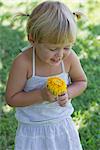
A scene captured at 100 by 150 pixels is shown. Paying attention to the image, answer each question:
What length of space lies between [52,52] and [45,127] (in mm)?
461

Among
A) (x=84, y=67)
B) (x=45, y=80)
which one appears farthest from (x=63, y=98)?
(x=84, y=67)

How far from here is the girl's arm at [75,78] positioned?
2212 mm

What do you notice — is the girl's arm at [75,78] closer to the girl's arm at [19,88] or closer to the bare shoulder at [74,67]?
the bare shoulder at [74,67]

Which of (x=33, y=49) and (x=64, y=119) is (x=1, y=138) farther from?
(x=33, y=49)

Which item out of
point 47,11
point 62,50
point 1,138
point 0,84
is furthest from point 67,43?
point 0,84

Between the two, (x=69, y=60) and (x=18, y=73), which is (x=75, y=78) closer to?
(x=69, y=60)

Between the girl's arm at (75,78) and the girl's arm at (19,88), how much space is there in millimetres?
192

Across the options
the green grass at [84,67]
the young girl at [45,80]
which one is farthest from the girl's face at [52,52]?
the green grass at [84,67]

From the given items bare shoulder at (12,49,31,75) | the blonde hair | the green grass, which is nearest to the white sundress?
bare shoulder at (12,49,31,75)

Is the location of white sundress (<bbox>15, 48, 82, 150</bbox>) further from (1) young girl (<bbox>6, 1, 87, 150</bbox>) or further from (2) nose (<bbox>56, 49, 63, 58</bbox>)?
(2) nose (<bbox>56, 49, 63, 58</bbox>)

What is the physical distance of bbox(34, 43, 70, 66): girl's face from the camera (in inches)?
79.0

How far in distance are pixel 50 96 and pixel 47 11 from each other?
396 millimetres

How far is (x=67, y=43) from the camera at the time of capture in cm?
200

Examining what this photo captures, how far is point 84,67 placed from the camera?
423 cm
